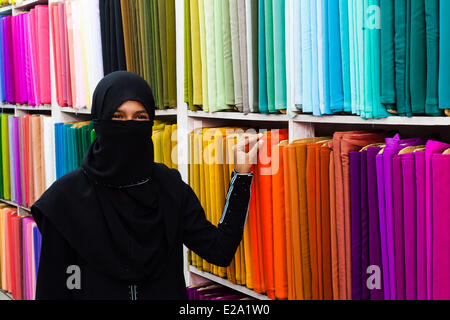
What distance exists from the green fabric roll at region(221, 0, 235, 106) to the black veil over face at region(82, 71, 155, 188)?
0.36 meters

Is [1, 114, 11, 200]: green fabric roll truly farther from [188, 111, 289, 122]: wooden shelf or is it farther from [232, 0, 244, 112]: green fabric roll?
[232, 0, 244, 112]: green fabric roll

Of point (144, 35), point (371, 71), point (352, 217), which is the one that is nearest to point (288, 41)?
point (371, 71)

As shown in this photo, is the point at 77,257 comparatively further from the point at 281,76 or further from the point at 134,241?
the point at 281,76

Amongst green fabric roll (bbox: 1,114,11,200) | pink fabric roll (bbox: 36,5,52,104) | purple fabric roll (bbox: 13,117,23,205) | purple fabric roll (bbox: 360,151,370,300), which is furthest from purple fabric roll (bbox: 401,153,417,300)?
green fabric roll (bbox: 1,114,11,200)

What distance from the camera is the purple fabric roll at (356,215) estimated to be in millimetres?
1499

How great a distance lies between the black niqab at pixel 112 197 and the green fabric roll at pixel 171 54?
546 mm

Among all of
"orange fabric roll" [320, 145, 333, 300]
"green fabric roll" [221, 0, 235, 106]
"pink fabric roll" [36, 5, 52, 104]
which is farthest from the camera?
"pink fabric roll" [36, 5, 52, 104]

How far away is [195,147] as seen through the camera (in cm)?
213

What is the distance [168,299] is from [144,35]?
112 cm

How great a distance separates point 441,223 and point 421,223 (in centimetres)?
6

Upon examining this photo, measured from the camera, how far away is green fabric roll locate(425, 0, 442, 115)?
4.29ft

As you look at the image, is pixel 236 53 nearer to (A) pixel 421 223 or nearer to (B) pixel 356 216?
(B) pixel 356 216

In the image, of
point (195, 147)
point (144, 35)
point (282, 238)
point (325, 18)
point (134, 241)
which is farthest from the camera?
point (144, 35)

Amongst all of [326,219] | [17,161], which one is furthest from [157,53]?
[17,161]
